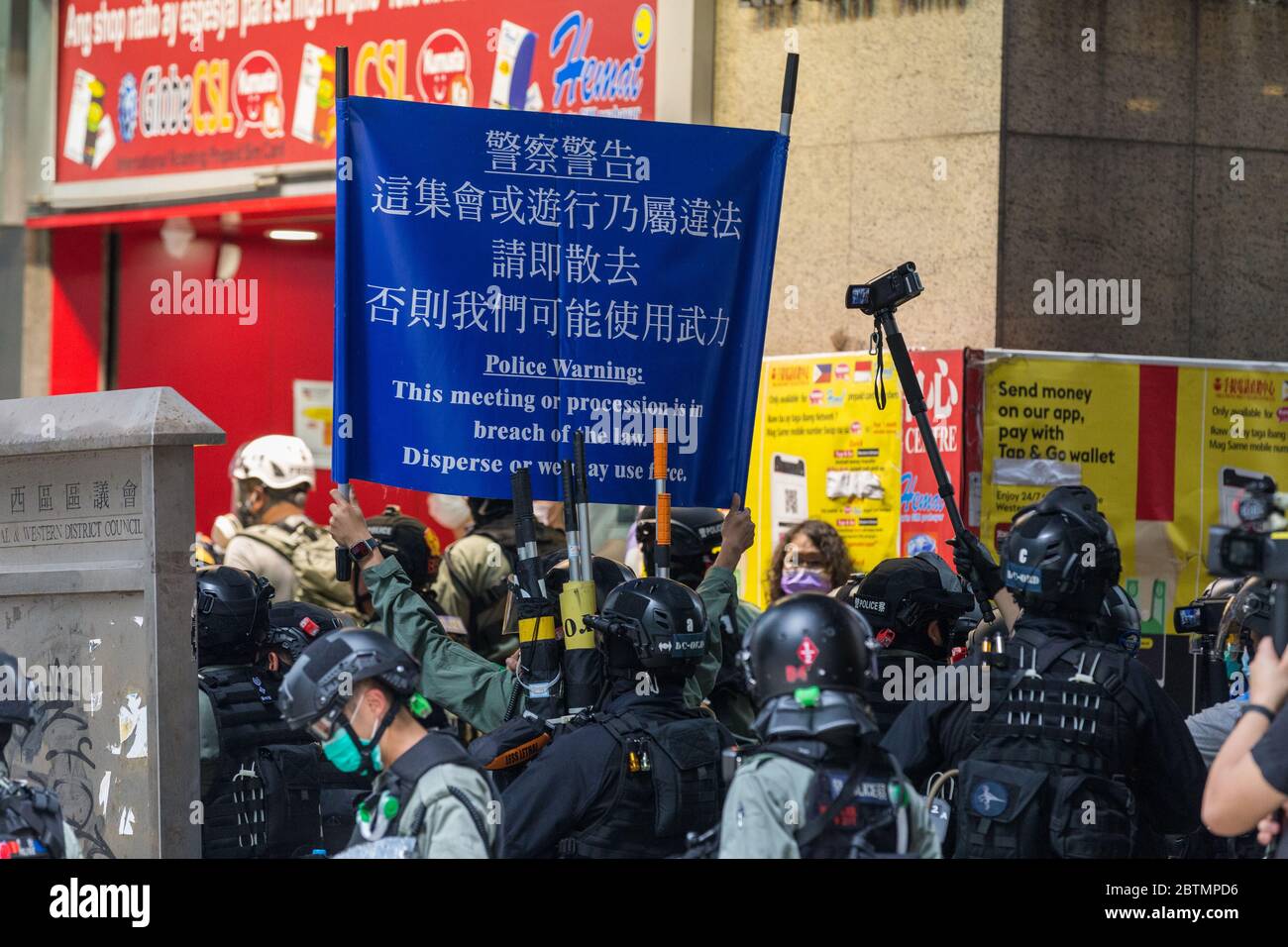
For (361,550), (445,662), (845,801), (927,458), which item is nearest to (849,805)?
(845,801)

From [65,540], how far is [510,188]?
182cm

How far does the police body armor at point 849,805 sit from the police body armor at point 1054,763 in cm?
109

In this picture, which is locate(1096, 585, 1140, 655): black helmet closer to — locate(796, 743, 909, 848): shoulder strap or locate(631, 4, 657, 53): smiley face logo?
locate(796, 743, 909, 848): shoulder strap

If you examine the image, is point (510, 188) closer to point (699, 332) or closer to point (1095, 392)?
point (699, 332)

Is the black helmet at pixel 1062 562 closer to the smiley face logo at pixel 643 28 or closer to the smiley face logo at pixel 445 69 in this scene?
the smiley face logo at pixel 643 28

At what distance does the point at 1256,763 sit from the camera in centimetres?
397

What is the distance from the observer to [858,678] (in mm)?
4070

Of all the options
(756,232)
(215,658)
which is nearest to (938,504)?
(756,232)

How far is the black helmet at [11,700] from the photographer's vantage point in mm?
4633

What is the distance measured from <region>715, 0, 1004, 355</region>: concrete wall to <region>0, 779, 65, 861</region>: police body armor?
6.12 meters

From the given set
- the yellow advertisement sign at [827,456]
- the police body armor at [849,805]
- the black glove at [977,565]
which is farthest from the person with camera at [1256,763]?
the yellow advertisement sign at [827,456]

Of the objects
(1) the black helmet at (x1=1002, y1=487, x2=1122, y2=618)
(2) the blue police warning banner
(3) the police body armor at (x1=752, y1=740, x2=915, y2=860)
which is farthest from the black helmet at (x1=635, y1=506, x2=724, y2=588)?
(3) the police body armor at (x1=752, y1=740, x2=915, y2=860)

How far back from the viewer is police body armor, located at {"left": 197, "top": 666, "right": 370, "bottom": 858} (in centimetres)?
594

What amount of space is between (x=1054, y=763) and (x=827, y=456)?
15.0 ft
